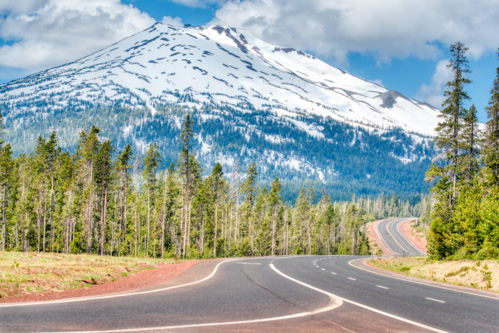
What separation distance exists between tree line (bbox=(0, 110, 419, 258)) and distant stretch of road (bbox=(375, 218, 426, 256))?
4622 centimetres

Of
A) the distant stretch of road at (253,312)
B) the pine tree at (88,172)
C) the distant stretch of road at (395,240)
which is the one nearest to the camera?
the distant stretch of road at (253,312)

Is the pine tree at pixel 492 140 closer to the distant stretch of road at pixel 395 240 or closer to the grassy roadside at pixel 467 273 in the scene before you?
the grassy roadside at pixel 467 273

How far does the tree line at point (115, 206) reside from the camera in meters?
48.2

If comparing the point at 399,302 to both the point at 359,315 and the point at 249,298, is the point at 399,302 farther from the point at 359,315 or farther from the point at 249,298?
the point at 249,298

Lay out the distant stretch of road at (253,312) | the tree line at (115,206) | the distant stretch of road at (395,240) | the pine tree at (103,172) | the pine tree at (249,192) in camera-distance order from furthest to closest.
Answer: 1. the distant stretch of road at (395,240)
2. the pine tree at (249,192)
3. the tree line at (115,206)
4. the pine tree at (103,172)
5. the distant stretch of road at (253,312)

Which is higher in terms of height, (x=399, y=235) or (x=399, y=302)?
(x=399, y=302)

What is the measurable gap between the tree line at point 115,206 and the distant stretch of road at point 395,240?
152 feet

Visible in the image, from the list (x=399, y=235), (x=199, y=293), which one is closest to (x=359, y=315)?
(x=199, y=293)

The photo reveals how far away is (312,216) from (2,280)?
285ft

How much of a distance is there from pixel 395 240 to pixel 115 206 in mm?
99793

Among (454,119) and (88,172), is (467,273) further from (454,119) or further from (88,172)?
(88,172)

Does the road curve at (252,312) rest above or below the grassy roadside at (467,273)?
above


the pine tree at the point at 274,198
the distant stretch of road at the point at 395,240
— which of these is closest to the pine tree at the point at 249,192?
the pine tree at the point at 274,198

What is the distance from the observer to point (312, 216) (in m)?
95.8
